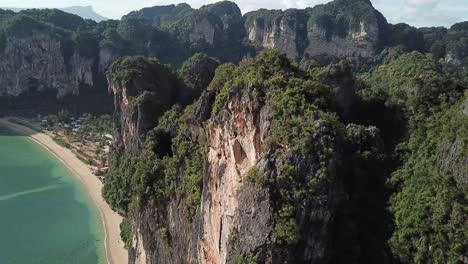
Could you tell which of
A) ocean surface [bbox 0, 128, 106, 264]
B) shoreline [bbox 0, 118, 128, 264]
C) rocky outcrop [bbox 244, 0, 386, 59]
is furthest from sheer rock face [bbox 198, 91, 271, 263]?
rocky outcrop [bbox 244, 0, 386, 59]

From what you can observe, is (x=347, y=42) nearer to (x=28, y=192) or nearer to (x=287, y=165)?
(x=28, y=192)

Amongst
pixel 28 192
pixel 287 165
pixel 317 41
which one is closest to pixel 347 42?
pixel 317 41

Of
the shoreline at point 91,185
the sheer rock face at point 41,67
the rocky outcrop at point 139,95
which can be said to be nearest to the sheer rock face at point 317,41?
the sheer rock face at point 41,67

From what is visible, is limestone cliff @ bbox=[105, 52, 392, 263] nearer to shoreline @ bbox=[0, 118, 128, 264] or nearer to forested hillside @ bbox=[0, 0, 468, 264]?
forested hillside @ bbox=[0, 0, 468, 264]

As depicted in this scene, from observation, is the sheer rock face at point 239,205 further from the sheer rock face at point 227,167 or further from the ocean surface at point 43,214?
the ocean surface at point 43,214

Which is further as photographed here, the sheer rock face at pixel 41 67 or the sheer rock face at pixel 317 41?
the sheer rock face at pixel 41 67

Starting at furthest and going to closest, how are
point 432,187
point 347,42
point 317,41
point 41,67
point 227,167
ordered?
point 317,41 → point 41,67 → point 347,42 → point 227,167 → point 432,187

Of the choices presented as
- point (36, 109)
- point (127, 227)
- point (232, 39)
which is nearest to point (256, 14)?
point (232, 39)
